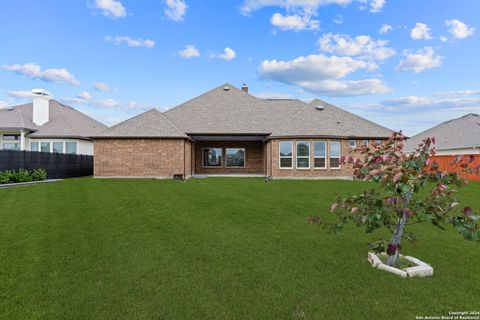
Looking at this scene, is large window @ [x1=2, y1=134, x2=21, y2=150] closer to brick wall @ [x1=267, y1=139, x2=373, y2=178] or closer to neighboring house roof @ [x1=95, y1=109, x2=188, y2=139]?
neighboring house roof @ [x1=95, y1=109, x2=188, y2=139]

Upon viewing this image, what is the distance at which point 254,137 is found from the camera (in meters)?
23.8

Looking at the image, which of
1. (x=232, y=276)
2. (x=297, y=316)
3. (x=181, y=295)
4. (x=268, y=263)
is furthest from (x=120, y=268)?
(x=297, y=316)

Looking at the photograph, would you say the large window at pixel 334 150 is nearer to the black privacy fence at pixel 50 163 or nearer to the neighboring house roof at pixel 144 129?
the neighboring house roof at pixel 144 129

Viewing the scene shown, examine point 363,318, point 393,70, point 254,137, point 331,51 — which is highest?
point 331,51

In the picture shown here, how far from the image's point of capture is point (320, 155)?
2094cm

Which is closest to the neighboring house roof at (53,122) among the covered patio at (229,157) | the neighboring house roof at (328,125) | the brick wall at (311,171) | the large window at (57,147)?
the large window at (57,147)

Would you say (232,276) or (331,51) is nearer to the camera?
(232,276)

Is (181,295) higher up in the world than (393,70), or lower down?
lower down

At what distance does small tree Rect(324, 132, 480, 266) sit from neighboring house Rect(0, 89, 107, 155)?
79.7ft

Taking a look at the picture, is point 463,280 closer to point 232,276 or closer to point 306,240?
point 306,240

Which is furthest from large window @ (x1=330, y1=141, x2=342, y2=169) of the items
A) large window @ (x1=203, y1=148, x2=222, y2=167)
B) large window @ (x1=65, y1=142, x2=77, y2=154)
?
large window @ (x1=65, y1=142, x2=77, y2=154)

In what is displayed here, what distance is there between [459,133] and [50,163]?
36.7 metres

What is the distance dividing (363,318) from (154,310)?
230 centimetres

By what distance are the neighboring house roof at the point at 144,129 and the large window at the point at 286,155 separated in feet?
23.0
